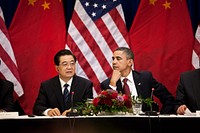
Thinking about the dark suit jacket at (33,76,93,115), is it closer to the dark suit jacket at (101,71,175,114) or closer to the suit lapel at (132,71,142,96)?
the dark suit jacket at (101,71,175,114)

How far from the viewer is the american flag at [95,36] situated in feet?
22.0

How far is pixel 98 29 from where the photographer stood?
6746 mm

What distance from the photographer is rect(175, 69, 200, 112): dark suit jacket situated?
5918 mm

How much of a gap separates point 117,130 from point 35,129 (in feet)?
2.55

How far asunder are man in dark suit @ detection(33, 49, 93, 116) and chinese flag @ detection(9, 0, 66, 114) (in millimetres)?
431

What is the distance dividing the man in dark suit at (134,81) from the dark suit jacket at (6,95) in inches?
47.7

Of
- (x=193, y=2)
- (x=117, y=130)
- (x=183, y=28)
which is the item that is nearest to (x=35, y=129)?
(x=117, y=130)

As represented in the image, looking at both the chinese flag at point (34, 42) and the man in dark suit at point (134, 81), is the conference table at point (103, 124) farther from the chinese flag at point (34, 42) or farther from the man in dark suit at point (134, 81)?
the chinese flag at point (34, 42)

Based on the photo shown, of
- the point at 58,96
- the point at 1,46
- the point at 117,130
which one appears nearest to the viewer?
the point at 117,130

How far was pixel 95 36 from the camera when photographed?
675 centimetres

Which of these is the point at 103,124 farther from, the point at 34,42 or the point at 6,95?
the point at 34,42

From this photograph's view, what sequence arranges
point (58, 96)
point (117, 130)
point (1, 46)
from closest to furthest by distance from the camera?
point (117, 130)
point (58, 96)
point (1, 46)

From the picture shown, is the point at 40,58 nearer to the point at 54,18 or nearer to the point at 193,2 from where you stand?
the point at 54,18

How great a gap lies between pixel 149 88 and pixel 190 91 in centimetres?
61
